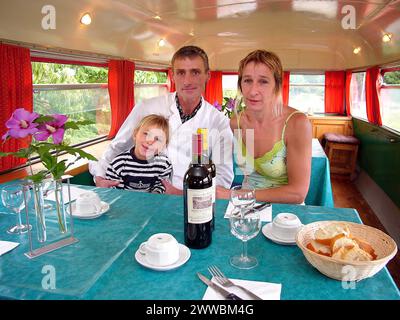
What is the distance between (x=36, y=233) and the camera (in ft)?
4.23

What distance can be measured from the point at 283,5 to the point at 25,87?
3154 millimetres

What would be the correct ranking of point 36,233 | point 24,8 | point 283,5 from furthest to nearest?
point 283,5 → point 24,8 → point 36,233

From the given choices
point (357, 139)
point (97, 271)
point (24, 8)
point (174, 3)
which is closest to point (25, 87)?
point (24, 8)

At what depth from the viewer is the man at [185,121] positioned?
2.31m

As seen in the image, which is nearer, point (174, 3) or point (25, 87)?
point (25, 87)

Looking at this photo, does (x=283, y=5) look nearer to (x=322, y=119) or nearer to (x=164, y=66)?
(x=164, y=66)

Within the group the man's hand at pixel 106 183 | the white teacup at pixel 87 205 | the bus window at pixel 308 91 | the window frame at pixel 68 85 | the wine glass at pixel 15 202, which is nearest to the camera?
the wine glass at pixel 15 202

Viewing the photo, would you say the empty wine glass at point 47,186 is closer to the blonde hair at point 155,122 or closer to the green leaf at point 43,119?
the green leaf at point 43,119

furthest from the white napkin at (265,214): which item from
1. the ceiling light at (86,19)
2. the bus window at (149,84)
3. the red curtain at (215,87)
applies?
the red curtain at (215,87)

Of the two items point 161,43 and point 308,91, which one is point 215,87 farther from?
point 161,43

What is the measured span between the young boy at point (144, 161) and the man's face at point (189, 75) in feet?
0.85

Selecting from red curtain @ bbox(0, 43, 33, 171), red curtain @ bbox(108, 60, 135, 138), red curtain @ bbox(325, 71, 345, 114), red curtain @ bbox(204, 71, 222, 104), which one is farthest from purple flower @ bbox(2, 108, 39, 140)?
red curtain @ bbox(325, 71, 345, 114)
